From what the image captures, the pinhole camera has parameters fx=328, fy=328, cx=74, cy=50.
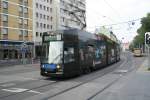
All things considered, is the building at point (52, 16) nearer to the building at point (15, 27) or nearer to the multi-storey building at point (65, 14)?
the multi-storey building at point (65, 14)

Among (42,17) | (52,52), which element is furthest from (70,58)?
(42,17)

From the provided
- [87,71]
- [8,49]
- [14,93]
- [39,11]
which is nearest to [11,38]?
[8,49]

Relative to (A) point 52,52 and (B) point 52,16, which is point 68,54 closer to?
(A) point 52,52

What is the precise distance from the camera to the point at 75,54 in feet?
72.8

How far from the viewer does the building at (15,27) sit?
2349 inches

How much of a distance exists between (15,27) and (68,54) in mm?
44117

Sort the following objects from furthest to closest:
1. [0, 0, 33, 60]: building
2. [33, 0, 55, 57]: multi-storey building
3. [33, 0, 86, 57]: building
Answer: [33, 0, 86, 57]: building
[33, 0, 55, 57]: multi-storey building
[0, 0, 33, 60]: building

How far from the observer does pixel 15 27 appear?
63.3 metres

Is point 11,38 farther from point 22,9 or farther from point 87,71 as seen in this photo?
point 87,71

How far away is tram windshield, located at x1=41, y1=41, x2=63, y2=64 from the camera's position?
20.1 metres

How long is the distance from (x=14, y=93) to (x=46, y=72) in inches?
238

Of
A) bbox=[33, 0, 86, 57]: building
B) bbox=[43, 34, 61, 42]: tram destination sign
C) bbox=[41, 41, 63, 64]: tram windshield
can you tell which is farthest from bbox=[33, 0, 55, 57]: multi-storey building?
bbox=[41, 41, 63, 64]: tram windshield

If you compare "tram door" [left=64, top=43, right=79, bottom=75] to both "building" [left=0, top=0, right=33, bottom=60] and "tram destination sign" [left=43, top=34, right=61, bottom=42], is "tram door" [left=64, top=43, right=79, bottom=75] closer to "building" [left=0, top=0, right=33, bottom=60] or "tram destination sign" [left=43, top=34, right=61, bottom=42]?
"tram destination sign" [left=43, top=34, right=61, bottom=42]

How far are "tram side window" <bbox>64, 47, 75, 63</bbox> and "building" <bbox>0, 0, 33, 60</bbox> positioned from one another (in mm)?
35419
